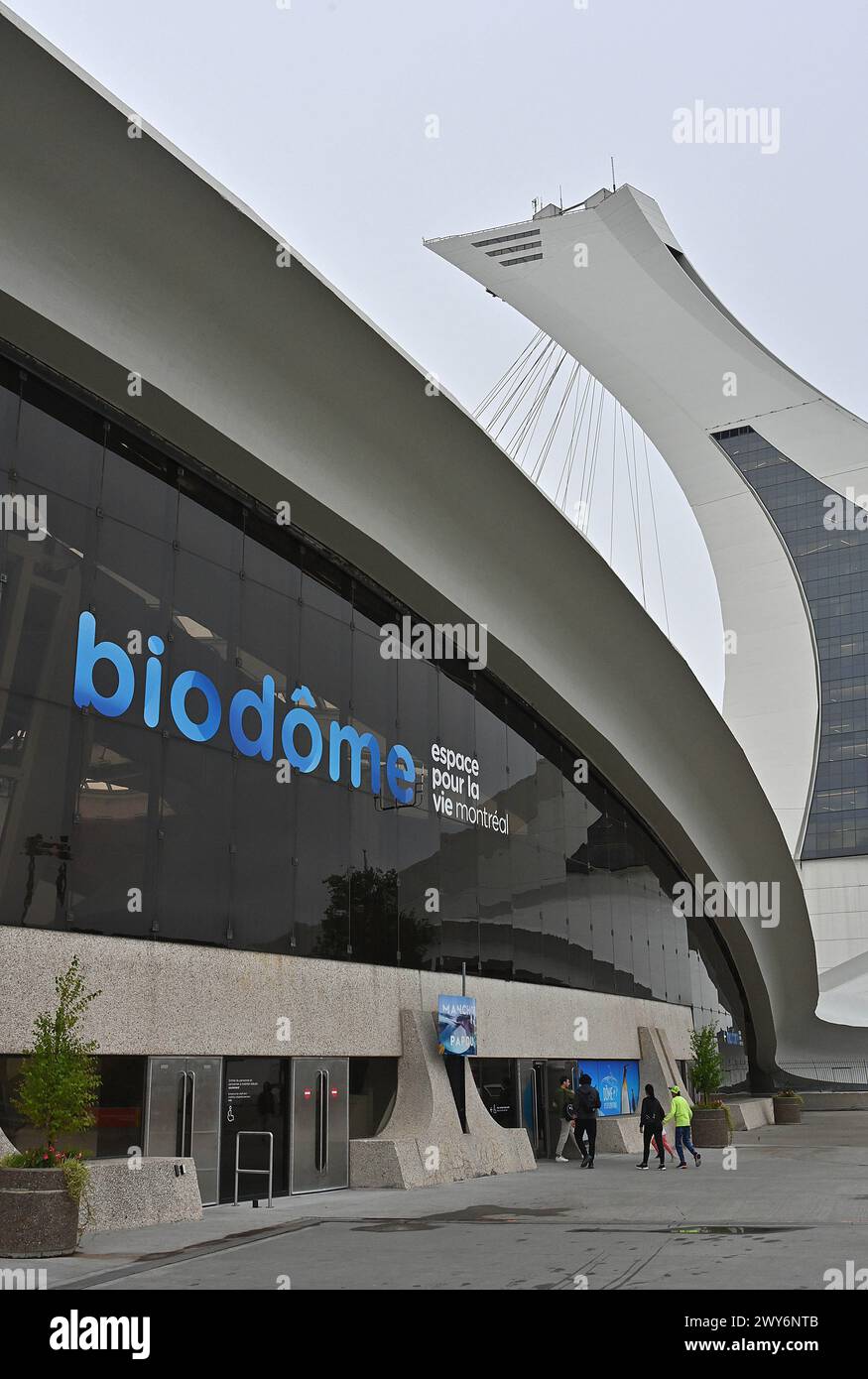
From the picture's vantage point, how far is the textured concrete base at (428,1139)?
17.1 meters

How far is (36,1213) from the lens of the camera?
10.2 meters

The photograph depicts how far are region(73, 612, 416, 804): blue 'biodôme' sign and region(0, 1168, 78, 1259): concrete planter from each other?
17.8ft

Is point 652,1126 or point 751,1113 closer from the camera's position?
point 652,1126

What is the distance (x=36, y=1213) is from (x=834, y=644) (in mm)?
79865

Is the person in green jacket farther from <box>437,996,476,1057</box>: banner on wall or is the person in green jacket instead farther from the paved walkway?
<box>437,996,476,1057</box>: banner on wall

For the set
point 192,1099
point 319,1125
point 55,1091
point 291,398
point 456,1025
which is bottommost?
point 319,1125

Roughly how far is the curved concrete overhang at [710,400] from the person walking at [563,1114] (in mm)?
37442

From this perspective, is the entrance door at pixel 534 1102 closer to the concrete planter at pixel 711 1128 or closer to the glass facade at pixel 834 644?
the concrete planter at pixel 711 1128

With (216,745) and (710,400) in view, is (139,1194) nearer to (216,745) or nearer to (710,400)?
(216,745)

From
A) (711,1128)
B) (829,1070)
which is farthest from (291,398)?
(829,1070)

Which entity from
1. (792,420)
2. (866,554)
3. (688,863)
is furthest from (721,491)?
(688,863)

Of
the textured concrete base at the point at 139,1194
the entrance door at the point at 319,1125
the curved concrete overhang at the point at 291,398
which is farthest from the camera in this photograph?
the entrance door at the point at 319,1125

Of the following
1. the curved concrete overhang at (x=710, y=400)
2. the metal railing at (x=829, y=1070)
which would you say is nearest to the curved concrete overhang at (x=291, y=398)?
the metal railing at (x=829, y=1070)
